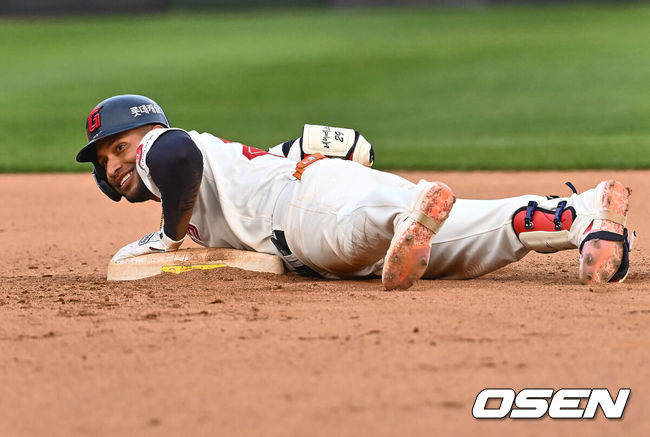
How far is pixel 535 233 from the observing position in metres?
3.67

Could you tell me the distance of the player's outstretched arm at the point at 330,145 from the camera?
14.2 feet

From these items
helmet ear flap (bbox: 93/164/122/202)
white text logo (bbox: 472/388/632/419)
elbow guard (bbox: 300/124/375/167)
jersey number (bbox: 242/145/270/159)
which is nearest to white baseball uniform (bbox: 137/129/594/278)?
jersey number (bbox: 242/145/270/159)

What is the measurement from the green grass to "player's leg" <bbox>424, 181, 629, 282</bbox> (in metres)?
4.69

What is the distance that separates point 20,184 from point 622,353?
6244 millimetres

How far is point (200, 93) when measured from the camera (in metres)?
15.1

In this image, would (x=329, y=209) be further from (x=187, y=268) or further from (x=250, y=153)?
(x=187, y=268)

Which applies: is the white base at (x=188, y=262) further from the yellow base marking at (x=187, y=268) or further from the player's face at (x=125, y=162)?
the player's face at (x=125, y=162)

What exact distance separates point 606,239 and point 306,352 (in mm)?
1253

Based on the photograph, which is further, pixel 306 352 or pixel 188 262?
pixel 188 262

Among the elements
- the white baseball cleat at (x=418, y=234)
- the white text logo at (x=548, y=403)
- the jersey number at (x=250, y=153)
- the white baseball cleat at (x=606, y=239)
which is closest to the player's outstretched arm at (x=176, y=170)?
the jersey number at (x=250, y=153)

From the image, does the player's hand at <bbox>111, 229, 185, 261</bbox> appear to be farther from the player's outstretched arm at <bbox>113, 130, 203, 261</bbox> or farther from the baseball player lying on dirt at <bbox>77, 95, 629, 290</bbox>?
the player's outstretched arm at <bbox>113, 130, 203, 261</bbox>

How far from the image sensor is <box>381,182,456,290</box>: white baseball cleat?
334 centimetres

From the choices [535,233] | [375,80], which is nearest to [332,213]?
[535,233]

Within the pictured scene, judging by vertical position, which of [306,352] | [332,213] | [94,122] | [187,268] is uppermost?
[94,122]
